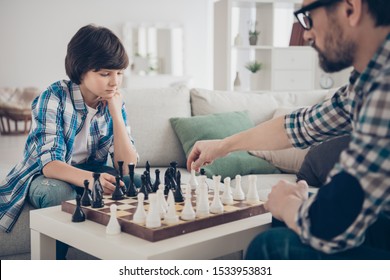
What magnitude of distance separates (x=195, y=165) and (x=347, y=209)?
2.77 feet

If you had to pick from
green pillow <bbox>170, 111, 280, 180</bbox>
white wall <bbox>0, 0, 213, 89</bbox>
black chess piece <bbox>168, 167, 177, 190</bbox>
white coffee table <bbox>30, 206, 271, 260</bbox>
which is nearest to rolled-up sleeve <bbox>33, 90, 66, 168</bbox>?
white coffee table <bbox>30, 206, 271, 260</bbox>

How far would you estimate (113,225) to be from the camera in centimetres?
132

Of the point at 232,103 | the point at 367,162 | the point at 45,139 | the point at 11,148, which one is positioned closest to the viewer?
the point at 367,162

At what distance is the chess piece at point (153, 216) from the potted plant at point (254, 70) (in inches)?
128

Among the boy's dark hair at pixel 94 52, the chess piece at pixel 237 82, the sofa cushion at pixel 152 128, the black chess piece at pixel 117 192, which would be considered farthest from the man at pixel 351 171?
the chess piece at pixel 237 82

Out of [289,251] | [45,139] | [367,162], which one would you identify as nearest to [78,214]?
[45,139]

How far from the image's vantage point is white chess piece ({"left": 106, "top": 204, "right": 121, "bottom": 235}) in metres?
1.32

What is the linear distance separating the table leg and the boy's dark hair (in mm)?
745

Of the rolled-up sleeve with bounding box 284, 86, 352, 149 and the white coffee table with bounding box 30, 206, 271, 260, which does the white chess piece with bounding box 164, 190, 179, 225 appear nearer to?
the white coffee table with bounding box 30, 206, 271, 260

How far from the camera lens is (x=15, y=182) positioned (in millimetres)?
1938

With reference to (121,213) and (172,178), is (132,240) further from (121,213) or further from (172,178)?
(172,178)

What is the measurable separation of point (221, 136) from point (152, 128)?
398 millimetres

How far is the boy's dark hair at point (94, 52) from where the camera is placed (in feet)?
6.54
